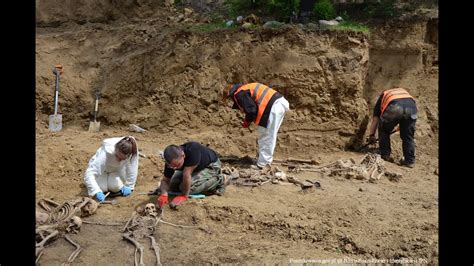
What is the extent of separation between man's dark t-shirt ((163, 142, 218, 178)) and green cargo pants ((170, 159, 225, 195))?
66 mm

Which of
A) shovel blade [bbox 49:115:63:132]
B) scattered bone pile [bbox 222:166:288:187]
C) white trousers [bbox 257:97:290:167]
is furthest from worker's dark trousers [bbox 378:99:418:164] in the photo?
shovel blade [bbox 49:115:63:132]

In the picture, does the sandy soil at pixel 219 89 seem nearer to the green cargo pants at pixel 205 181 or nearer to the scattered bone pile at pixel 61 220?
the green cargo pants at pixel 205 181

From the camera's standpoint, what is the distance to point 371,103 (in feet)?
31.0

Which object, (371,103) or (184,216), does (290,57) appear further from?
(184,216)

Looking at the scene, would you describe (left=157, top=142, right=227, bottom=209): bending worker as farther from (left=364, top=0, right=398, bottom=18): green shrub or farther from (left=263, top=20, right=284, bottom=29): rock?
(left=364, top=0, right=398, bottom=18): green shrub

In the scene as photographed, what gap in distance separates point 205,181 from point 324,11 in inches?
198

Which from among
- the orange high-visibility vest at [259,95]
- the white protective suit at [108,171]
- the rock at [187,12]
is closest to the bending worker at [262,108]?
the orange high-visibility vest at [259,95]

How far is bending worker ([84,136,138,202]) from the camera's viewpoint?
17.7 ft

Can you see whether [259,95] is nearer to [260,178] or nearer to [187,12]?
[260,178]

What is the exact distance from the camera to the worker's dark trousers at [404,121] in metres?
7.58

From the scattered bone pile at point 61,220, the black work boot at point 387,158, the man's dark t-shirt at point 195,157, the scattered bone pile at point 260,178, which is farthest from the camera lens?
the black work boot at point 387,158

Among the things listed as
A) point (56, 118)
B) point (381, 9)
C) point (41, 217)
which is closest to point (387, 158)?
point (381, 9)

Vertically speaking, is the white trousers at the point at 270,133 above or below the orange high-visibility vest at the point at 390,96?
below

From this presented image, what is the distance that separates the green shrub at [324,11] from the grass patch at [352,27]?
0.31 metres
